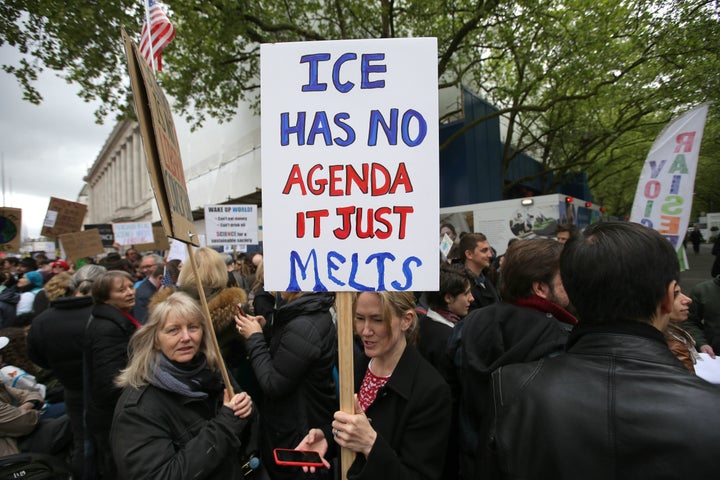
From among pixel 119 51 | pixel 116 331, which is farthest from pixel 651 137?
pixel 116 331

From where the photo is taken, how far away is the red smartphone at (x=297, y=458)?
1.64 meters

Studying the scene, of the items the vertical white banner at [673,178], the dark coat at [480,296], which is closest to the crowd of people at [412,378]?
the vertical white banner at [673,178]

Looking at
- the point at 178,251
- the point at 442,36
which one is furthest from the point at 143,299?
the point at 442,36

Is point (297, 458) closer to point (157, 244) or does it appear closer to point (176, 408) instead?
point (176, 408)

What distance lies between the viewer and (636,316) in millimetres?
1102

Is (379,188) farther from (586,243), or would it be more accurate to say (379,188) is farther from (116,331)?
(116,331)

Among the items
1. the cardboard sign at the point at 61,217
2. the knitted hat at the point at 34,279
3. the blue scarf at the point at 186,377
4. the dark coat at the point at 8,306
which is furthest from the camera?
the cardboard sign at the point at 61,217

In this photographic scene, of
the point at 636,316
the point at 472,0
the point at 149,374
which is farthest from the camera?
the point at 472,0

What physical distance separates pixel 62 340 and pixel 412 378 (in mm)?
2862

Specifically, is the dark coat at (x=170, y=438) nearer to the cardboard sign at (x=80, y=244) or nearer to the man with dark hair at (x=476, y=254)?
the man with dark hair at (x=476, y=254)

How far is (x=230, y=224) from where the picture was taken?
7309mm

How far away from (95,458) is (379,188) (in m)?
3.27

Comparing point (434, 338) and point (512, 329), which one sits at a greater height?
point (512, 329)

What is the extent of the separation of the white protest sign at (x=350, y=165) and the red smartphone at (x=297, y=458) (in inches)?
29.4
